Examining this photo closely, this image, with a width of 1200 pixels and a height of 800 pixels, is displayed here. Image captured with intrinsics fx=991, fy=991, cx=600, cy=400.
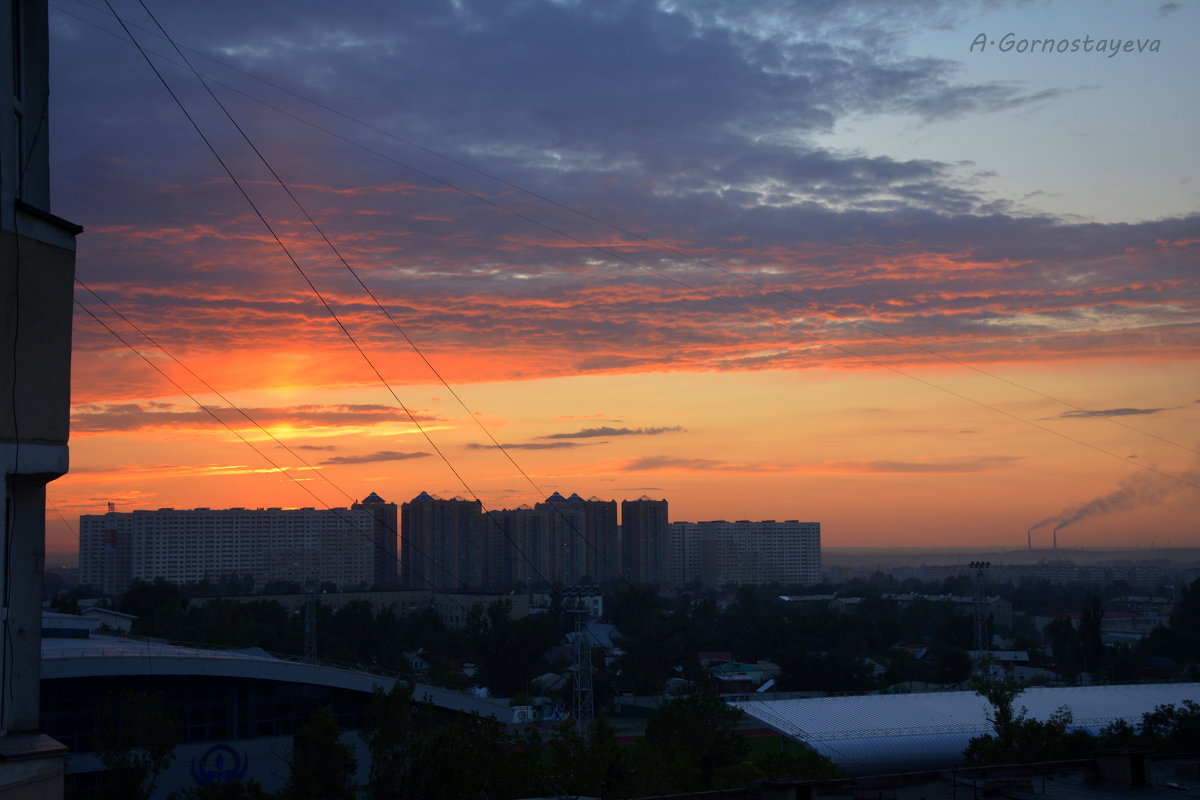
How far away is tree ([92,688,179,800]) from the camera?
17719 mm

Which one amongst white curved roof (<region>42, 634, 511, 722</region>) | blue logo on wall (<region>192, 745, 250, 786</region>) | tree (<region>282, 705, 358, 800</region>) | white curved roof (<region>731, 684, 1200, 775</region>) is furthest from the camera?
white curved roof (<region>731, 684, 1200, 775</region>)

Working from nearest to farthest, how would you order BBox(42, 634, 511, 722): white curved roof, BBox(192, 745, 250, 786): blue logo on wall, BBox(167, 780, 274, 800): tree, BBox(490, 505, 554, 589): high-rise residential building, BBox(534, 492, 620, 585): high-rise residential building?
BBox(167, 780, 274, 800): tree
BBox(42, 634, 511, 722): white curved roof
BBox(192, 745, 250, 786): blue logo on wall
BBox(490, 505, 554, 589): high-rise residential building
BBox(534, 492, 620, 585): high-rise residential building

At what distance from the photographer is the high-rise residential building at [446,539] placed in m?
112

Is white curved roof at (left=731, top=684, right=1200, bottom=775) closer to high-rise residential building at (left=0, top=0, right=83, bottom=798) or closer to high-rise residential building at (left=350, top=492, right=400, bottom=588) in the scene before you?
high-rise residential building at (left=0, top=0, right=83, bottom=798)

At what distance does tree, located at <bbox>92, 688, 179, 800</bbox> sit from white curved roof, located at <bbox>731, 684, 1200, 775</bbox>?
46.7ft

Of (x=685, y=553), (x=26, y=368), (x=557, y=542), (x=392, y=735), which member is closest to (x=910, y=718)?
(x=392, y=735)

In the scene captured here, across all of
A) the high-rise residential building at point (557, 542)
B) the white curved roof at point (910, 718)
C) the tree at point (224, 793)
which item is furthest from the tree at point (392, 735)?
the high-rise residential building at point (557, 542)

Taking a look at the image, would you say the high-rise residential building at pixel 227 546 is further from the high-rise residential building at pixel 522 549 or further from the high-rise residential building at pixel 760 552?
the high-rise residential building at pixel 760 552

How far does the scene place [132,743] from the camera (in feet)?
60.7

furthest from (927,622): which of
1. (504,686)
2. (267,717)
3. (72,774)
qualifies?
(72,774)

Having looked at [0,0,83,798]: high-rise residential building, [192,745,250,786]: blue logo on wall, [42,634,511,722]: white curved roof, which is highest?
[0,0,83,798]: high-rise residential building

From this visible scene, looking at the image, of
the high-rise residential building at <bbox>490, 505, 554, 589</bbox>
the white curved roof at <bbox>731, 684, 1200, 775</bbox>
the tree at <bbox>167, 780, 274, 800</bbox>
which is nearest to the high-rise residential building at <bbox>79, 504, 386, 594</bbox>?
the high-rise residential building at <bbox>490, 505, 554, 589</bbox>

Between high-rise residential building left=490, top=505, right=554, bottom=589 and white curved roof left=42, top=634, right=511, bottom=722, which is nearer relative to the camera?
white curved roof left=42, top=634, right=511, bottom=722

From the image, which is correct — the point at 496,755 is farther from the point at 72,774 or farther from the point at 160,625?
the point at 160,625
